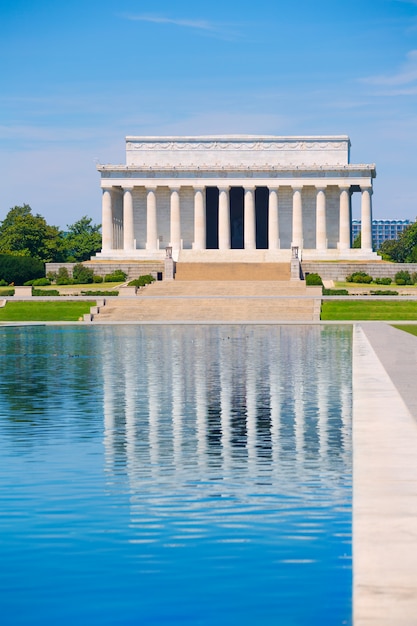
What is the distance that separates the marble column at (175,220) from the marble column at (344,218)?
17.9 metres

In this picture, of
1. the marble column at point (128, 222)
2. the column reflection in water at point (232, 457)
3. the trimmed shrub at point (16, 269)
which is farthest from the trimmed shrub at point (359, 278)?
the column reflection in water at point (232, 457)

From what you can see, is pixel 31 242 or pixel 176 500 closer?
pixel 176 500

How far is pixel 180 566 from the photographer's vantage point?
10945mm

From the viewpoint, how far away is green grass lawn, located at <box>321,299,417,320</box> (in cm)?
7075

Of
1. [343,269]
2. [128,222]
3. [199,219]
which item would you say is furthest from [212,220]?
[343,269]

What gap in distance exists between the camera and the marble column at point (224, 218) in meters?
115

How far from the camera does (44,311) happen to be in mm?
75562

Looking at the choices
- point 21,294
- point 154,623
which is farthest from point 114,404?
point 21,294

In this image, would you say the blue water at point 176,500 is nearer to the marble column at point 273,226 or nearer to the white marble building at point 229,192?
the white marble building at point 229,192

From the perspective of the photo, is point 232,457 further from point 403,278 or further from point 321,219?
point 321,219

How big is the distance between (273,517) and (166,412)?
10.3 metres

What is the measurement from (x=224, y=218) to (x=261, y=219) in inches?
473

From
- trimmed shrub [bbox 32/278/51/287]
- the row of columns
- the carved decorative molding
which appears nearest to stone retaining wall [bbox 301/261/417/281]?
the row of columns

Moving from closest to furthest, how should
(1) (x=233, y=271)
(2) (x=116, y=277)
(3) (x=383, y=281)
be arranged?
(3) (x=383, y=281)
(1) (x=233, y=271)
(2) (x=116, y=277)
